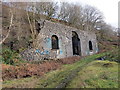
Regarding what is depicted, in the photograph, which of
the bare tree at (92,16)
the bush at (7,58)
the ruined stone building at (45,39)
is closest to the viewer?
the bush at (7,58)

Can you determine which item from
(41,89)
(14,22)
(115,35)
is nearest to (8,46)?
(14,22)

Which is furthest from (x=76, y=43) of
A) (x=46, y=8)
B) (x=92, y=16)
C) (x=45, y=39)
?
(x=92, y=16)

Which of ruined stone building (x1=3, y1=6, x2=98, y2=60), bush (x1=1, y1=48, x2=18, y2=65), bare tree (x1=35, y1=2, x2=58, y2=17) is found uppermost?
bare tree (x1=35, y1=2, x2=58, y2=17)

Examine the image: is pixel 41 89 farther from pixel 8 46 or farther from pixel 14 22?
pixel 14 22

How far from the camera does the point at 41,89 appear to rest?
502 centimetres

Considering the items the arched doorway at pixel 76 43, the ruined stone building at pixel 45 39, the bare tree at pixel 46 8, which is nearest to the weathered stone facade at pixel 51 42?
the ruined stone building at pixel 45 39

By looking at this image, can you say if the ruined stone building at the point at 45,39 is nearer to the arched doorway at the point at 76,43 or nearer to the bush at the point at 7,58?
the arched doorway at the point at 76,43

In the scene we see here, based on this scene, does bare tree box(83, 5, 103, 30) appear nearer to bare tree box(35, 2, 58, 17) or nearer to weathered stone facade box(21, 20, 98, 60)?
bare tree box(35, 2, 58, 17)

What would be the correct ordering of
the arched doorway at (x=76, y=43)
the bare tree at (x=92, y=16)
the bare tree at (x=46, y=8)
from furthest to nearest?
the bare tree at (x=92, y=16) → the bare tree at (x=46, y=8) → the arched doorway at (x=76, y=43)

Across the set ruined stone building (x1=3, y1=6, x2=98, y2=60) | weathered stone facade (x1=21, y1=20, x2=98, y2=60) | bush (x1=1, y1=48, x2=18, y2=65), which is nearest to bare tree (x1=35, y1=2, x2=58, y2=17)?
ruined stone building (x1=3, y1=6, x2=98, y2=60)

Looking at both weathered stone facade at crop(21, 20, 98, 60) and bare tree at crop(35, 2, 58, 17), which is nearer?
weathered stone facade at crop(21, 20, 98, 60)

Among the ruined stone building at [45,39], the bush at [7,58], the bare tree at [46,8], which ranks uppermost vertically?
the bare tree at [46,8]

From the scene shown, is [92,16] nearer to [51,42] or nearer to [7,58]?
[51,42]

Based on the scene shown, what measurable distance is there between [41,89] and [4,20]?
11.6 m
